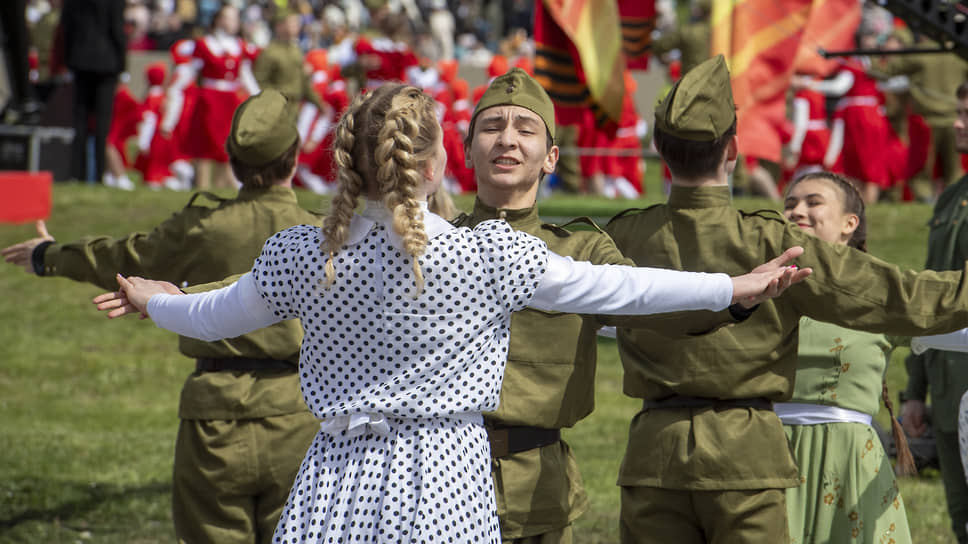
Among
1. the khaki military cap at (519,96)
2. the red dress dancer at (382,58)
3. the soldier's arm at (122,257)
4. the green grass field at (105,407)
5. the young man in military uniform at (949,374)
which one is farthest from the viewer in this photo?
the red dress dancer at (382,58)

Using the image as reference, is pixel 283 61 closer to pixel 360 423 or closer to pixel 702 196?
pixel 702 196

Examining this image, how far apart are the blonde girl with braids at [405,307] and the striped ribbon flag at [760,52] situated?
647 cm

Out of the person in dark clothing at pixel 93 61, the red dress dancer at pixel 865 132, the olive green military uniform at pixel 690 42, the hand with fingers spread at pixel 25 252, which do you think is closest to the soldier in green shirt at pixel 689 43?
the olive green military uniform at pixel 690 42

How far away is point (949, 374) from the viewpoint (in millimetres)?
5191

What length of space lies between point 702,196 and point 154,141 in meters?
13.5

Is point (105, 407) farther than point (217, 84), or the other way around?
point (217, 84)

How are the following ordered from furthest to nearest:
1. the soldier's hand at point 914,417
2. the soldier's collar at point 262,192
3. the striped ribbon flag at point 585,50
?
the striped ribbon flag at point 585,50 < the soldier's hand at point 914,417 < the soldier's collar at point 262,192

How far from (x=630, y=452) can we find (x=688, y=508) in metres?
0.21

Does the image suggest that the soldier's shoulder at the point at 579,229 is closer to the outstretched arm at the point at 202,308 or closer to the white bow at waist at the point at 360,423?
the white bow at waist at the point at 360,423

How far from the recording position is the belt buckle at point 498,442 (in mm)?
3381

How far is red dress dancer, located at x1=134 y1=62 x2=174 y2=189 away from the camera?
52.6ft

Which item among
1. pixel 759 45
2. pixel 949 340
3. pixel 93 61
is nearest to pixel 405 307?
pixel 949 340

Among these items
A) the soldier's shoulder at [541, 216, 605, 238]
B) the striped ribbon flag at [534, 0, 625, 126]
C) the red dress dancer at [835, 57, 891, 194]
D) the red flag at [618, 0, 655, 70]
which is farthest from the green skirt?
the red dress dancer at [835, 57, 891, 194]

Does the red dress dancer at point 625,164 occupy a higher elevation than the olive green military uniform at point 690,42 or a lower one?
lower
